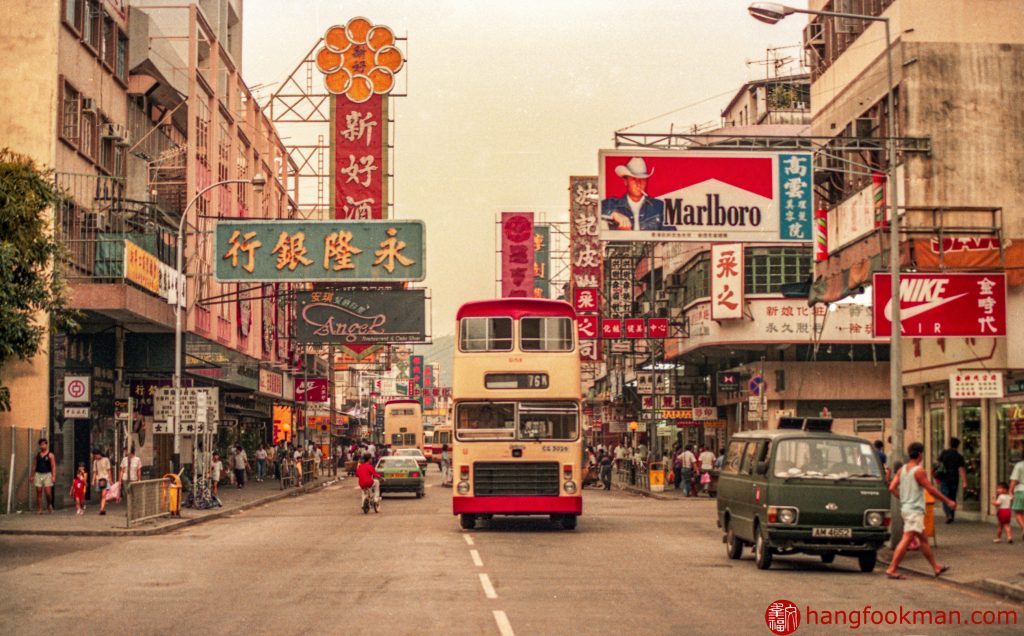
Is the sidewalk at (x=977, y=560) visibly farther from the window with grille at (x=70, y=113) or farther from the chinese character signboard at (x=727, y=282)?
the window with grille at (x=70, y=113)

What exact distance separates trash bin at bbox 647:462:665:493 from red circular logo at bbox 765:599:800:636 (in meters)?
37.5

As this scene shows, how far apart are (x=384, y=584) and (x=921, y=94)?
69.2ft

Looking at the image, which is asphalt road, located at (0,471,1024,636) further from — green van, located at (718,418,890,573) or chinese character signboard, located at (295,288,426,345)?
chinese character signboard, located at (295,288,426,345)

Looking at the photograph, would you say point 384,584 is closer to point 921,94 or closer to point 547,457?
point 547,457

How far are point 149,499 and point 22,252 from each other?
935cm

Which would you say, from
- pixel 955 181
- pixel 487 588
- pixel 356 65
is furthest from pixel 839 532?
pixel 356 65

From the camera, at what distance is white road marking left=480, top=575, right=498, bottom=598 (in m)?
15.7

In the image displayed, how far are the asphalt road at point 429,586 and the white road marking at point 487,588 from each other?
0.04m

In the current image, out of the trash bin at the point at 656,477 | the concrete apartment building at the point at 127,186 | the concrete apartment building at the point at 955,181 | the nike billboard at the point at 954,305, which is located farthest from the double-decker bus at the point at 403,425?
the nike billboard at the point at 954,305

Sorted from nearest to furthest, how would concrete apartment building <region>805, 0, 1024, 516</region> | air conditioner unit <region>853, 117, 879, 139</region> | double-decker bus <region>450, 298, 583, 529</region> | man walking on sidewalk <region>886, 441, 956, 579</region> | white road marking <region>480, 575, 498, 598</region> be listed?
1. white road marking <region>480, 575, 498, 598</region>
2. man walking on sidewalk <region>886, 441, 956, 579</region>
3. double-decker bus <region>450, 298, 583, 529</region>
4. concrete apartment building <region>805, 0, 1024, 516</region>
5. air conditioner unit <region>853, 117, 879, 139</region>

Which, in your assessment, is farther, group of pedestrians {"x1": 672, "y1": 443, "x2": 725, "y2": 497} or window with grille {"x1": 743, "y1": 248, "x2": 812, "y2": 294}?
window with grille {"x1": 743, "y1": 248, "x2": 812, "y2": 294}

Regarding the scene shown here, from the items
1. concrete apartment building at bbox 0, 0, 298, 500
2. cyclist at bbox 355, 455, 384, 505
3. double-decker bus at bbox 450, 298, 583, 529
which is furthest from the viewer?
concrete apartment building at bbox 0, 0, 298, 500

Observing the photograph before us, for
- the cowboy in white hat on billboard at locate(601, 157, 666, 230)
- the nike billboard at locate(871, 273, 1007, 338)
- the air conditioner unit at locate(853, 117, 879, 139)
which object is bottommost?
the nike billboard at locate(871, 273, 1007, 338)

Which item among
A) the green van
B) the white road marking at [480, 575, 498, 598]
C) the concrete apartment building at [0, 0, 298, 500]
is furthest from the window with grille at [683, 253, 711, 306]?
the white road marking at [480, 575, 498, 598]
